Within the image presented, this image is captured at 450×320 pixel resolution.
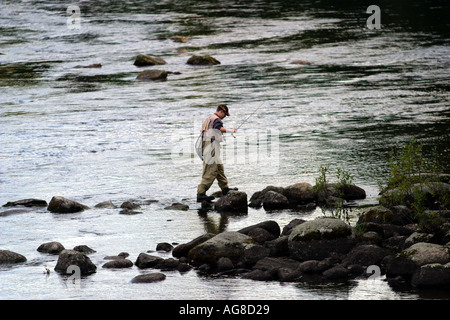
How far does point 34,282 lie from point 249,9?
5034 cm

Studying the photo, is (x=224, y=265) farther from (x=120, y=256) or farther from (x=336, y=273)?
(x=120, y=256)

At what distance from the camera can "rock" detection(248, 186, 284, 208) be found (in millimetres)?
18125

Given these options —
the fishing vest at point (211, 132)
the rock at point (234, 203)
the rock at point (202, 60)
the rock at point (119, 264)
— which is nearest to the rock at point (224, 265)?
the rock at point (119, 264)

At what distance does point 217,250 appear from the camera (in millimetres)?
14266

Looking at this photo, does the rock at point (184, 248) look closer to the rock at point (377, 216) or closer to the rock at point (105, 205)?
the rock at point (377, 216)

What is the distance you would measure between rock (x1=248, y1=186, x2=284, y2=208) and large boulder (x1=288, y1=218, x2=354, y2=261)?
12.0 ft

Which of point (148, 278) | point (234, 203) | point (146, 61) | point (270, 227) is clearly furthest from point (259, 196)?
point (146, 61)

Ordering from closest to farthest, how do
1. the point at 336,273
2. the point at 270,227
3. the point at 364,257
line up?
the point at 336,273
the point at 364,257
the point at 270,227

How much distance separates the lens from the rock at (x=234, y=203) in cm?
1788

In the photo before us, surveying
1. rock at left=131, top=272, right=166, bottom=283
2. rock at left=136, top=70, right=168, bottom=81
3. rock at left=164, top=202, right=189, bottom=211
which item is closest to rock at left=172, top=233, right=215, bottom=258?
rock at left=131, top=272, right=166, bottom=283

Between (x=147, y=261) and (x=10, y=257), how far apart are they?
241cm

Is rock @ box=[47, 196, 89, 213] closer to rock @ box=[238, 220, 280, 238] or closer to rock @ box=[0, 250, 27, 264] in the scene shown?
rock @ box=[0, 250, 27, 264]
